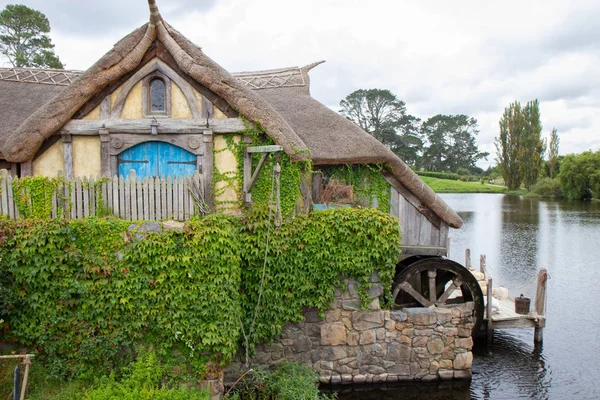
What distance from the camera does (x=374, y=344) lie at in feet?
30.1

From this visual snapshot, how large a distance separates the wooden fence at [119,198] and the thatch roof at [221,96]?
1.27m

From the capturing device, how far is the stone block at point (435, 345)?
30.9ft

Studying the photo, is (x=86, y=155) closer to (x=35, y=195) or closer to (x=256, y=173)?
(x=35, y=195)

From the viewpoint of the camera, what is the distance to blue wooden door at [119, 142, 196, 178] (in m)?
8.95

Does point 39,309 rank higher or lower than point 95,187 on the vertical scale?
lower

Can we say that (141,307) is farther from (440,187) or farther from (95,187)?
(440,187)

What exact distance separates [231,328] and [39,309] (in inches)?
118

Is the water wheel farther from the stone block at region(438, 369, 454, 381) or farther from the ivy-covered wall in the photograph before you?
the ivy-covered wall

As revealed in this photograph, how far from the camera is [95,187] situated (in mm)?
7754

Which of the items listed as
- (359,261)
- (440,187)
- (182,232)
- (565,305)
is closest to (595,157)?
(440,187)

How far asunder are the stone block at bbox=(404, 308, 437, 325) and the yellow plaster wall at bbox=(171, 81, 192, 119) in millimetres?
5890

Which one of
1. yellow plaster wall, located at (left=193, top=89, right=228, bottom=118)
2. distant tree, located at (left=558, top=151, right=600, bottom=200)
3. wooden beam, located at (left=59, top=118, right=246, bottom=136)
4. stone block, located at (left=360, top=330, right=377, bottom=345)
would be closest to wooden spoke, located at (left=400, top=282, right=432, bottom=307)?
stone block, located at (left=360, top=330, right=377, bottom=345)

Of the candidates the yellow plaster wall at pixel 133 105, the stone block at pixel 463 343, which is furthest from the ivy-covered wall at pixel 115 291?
the stone block at pixel 463 343

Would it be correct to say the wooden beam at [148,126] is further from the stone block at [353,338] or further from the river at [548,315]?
the river at [548,315]
